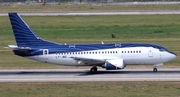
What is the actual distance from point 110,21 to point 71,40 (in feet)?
79.2

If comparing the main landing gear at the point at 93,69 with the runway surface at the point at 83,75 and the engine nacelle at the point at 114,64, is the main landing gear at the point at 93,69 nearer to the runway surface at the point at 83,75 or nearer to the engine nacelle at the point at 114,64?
the runway surface at the point at 83,75

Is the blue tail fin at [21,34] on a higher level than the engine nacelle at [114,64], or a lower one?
higher

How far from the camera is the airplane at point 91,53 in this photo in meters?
50.2

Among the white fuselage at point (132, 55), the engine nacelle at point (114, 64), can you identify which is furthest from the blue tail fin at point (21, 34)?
the engine nacelle at point (114, 64)

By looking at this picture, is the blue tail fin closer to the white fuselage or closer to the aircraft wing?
the white fuselage

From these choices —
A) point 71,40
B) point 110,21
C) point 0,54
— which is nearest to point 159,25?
point 110,21

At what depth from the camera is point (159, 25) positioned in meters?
94.1

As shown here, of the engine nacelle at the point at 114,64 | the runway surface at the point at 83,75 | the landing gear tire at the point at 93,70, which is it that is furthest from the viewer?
the landing gear tire at the point at 93,70

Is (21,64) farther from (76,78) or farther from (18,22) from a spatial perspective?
(76,78)

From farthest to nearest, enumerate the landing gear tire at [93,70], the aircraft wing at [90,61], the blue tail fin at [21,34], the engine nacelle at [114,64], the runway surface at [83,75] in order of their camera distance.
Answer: the blue tail fin at [21,34] < the landing gear tire at [93,70] < the aircraft wing at [90,61] < the engine nacelle at [114,64] < the runway surface at [83,75]

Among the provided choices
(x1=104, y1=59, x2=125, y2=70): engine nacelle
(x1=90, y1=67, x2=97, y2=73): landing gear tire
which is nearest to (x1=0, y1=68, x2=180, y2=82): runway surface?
(x1=90, y1=67, x2=97, y2=73): landing gear tire

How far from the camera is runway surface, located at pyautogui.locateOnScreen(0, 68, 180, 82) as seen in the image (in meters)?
46.0

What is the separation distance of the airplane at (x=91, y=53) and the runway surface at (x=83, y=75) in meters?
0.88

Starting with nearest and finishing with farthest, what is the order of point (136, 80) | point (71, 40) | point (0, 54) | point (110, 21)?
point (136, 80), point (0, 54), point (71, 40), point (110, 21)
